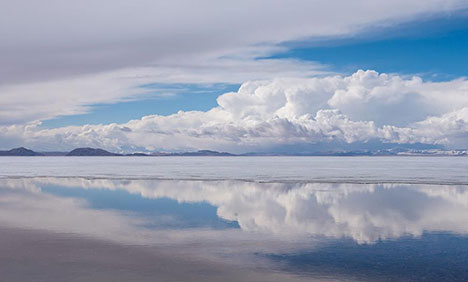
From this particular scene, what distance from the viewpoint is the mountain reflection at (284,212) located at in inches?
1141

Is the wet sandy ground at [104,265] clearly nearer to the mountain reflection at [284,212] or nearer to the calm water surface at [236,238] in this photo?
the calm water surface at [236,238]

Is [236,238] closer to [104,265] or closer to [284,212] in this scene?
[104,265]

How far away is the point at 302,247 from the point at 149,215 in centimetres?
1551

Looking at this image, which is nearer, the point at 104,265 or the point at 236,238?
the point at 104,265

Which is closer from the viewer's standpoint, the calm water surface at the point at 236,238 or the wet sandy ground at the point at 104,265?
the wet sandy ground at the point at 104,265

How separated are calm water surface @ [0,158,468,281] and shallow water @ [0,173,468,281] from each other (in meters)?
0.06

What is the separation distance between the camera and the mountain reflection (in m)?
29.0

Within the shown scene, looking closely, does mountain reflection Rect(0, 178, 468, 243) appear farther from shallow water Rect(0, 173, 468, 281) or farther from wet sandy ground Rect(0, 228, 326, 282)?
wet sandy ground Rect(0, 228, 326, 282)

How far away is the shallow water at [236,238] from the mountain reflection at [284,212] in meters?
0.09

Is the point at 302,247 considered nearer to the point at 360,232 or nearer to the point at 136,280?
the point at 360,232

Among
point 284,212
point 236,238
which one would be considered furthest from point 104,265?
point 284,212

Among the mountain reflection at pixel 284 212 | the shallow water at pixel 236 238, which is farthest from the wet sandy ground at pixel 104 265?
the mountain reflection at pixel 284 212

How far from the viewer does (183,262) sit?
68.9 feet

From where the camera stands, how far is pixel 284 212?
3666cm
